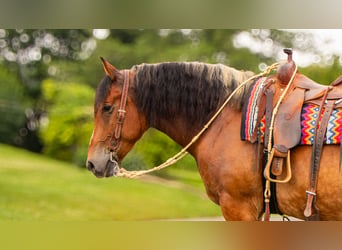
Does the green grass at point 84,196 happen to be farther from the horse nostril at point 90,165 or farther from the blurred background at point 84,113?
the horse nostril at point 90,165

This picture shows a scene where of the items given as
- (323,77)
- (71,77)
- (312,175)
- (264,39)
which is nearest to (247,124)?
(312,175)

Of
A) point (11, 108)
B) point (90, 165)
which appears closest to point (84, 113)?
point (11, 108)

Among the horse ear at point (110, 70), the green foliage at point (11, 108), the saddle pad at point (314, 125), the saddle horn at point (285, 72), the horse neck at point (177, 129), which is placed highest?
the saddle horn at point (285, 72)

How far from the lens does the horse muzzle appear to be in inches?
118

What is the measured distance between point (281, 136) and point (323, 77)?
619cm

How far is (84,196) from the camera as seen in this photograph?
345 inches

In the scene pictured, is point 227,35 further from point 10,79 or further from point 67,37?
point 10,79

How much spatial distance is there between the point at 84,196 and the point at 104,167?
5995 mm

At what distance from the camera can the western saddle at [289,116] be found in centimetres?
253

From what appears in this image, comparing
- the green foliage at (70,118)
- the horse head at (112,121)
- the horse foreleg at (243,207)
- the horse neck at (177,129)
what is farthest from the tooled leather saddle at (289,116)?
the green foliage at (70,118)

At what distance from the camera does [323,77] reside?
828 centimetres

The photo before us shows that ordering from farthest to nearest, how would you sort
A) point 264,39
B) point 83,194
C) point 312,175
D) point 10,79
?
point 10,79, point 264,39, point 83,194, point 312,175

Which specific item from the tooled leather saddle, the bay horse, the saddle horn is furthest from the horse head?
the saddle horn

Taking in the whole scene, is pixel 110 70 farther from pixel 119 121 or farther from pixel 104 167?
pixel 104 167
